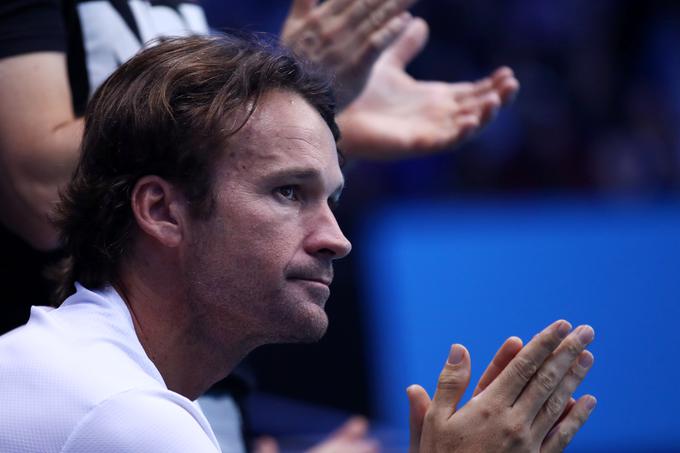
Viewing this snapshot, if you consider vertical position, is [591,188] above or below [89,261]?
above

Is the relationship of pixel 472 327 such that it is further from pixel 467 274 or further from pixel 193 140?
pixel 193 140

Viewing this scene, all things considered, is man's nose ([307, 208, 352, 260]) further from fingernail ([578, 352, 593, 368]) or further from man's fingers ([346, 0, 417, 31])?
man's fingers ([346, 0, 417, 31])

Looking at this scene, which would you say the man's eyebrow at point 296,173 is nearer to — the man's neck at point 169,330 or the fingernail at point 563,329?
the man's neck at point 169,330

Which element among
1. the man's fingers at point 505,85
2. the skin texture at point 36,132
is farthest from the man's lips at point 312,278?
the man's fingers at point 505,85

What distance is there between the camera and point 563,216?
6.41 m

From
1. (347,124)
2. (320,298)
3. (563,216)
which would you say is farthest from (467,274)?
(320,298)

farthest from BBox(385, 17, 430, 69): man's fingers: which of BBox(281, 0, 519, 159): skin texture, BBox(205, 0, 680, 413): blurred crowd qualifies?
BBox(205, 0, 680, 413): blurred crowd

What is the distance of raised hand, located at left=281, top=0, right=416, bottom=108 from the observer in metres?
2.62

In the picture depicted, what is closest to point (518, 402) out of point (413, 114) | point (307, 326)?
point (307, 326)

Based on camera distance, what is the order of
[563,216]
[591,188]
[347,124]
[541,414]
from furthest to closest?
[591,188]
[563,216]
[347,124]
[541,414]

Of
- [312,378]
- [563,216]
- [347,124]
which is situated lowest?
[312,378]

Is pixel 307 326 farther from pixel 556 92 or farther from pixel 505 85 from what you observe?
pixel 556 92

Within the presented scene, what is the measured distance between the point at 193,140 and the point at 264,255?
9.8 inches

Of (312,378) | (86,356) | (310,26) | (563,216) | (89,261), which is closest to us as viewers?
(86,356)
